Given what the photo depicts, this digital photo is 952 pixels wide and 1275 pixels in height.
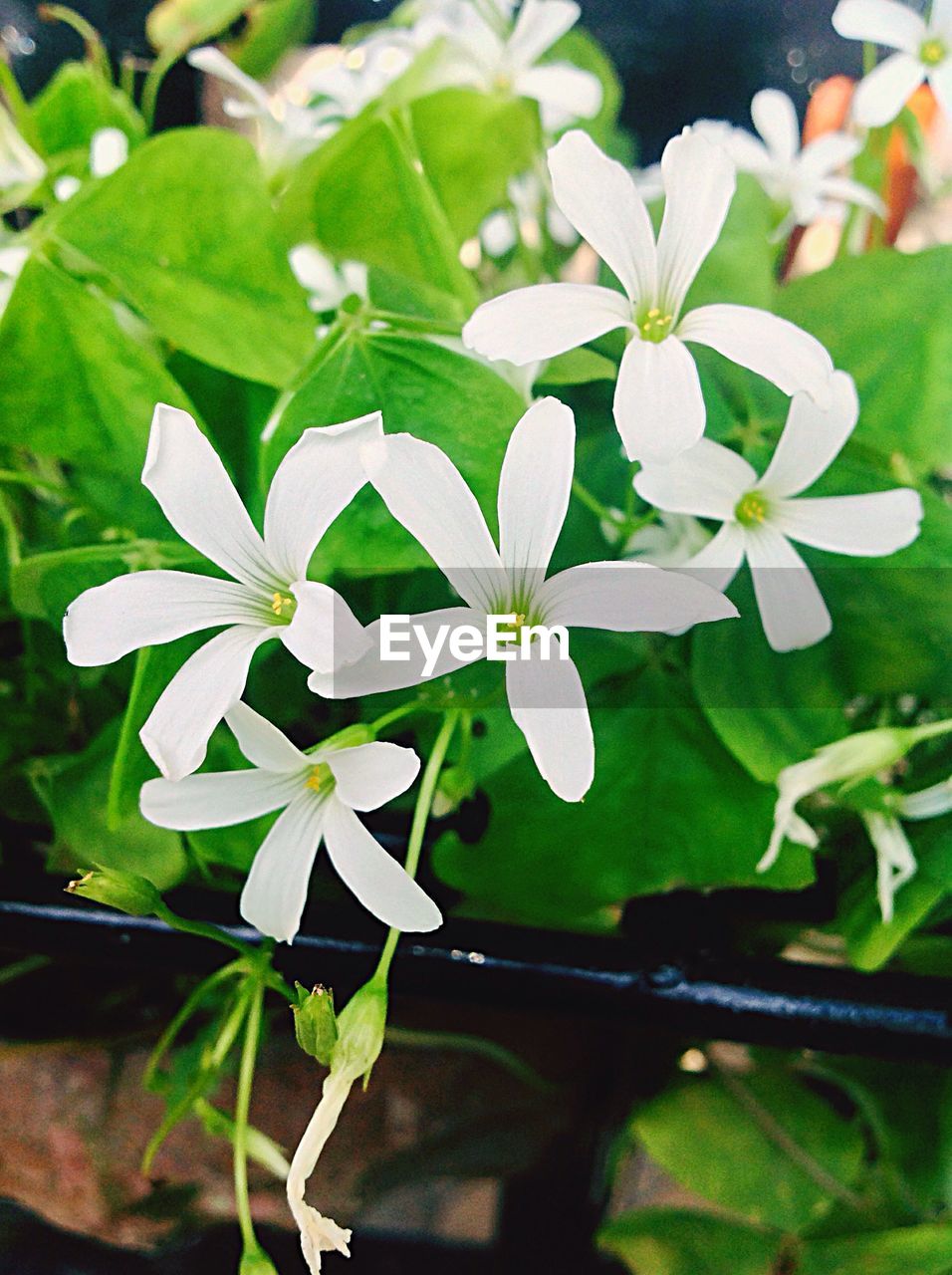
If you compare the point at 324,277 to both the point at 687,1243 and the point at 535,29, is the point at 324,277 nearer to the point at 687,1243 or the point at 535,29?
the point at 535,29

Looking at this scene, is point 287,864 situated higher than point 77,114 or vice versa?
point 77,114

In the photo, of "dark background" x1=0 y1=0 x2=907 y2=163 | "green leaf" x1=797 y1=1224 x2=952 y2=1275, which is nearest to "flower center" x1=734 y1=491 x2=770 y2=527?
"green leaf" x1=797 y1=1224 x2=952 y2=1275

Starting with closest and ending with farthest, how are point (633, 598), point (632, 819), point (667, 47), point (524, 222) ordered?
point (633, 598)
point (632, 819)
point (524, 222)
point (667, 47)

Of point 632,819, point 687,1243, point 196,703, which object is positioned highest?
point 196,703

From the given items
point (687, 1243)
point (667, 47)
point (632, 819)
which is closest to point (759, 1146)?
point (687, 1243)

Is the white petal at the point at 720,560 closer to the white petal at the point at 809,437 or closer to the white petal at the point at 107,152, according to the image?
the white petal at the point at 809,437

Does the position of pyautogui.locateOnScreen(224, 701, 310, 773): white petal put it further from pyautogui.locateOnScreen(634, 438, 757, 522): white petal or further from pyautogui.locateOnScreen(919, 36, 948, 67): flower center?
pyautogui.locateOnScreen(919, 36, 948, 67): flower center
